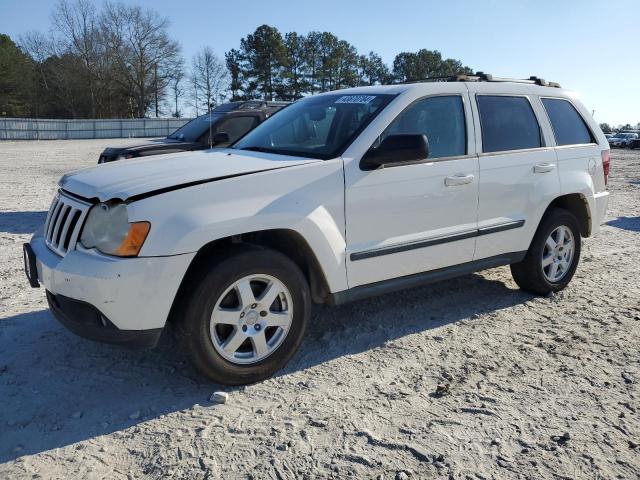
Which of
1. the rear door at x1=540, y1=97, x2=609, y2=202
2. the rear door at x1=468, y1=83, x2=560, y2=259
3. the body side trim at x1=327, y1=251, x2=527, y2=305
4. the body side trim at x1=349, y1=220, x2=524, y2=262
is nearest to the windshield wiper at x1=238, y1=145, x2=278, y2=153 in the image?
the body side trim at x1=349, y1=220, x2=524, y2=262

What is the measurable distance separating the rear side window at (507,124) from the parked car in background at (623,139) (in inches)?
1714

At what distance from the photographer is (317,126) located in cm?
423

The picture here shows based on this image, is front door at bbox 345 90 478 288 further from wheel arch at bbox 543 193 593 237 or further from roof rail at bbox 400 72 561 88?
wheel arch at bbox 543 193 593 237

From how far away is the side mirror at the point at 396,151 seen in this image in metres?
3.55

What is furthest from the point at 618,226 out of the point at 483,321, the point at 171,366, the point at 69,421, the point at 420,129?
the point at 69,421

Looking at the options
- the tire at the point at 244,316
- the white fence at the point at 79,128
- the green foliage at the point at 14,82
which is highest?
the green foliage at the point at 14,82

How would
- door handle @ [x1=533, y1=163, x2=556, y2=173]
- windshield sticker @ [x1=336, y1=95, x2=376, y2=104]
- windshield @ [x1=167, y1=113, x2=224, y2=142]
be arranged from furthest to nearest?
windshield @ [x1=167, y1=113, x2=224, y2=142] < door handle @ [x1=533, y1=163, x2=556, y2=173] < windshield sticker @ [x1=336, y1=95, x2=376, y2=104]

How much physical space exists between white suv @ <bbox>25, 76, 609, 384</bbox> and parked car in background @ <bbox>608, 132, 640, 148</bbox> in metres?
43.4

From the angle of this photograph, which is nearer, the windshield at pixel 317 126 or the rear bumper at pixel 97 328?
the rear bumper at pixel 97 328

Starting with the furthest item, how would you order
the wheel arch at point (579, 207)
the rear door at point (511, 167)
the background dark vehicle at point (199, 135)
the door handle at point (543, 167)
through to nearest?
1. the background dark vehicle at point (199, 135)
2. the wheel arch at point (579, 207)
3. the door handle at point (543, 167)
4. the rear door at point (511, 167)

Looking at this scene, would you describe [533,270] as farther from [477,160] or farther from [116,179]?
[116,179]

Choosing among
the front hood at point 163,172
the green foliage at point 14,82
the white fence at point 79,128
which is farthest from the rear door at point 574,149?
the green foliage at point 14,82

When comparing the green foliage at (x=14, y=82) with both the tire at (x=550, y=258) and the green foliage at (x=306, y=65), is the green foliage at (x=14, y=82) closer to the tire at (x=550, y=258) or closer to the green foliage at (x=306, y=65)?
the green foliage at (x=306, y=65)

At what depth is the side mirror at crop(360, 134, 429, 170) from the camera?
355 cm
